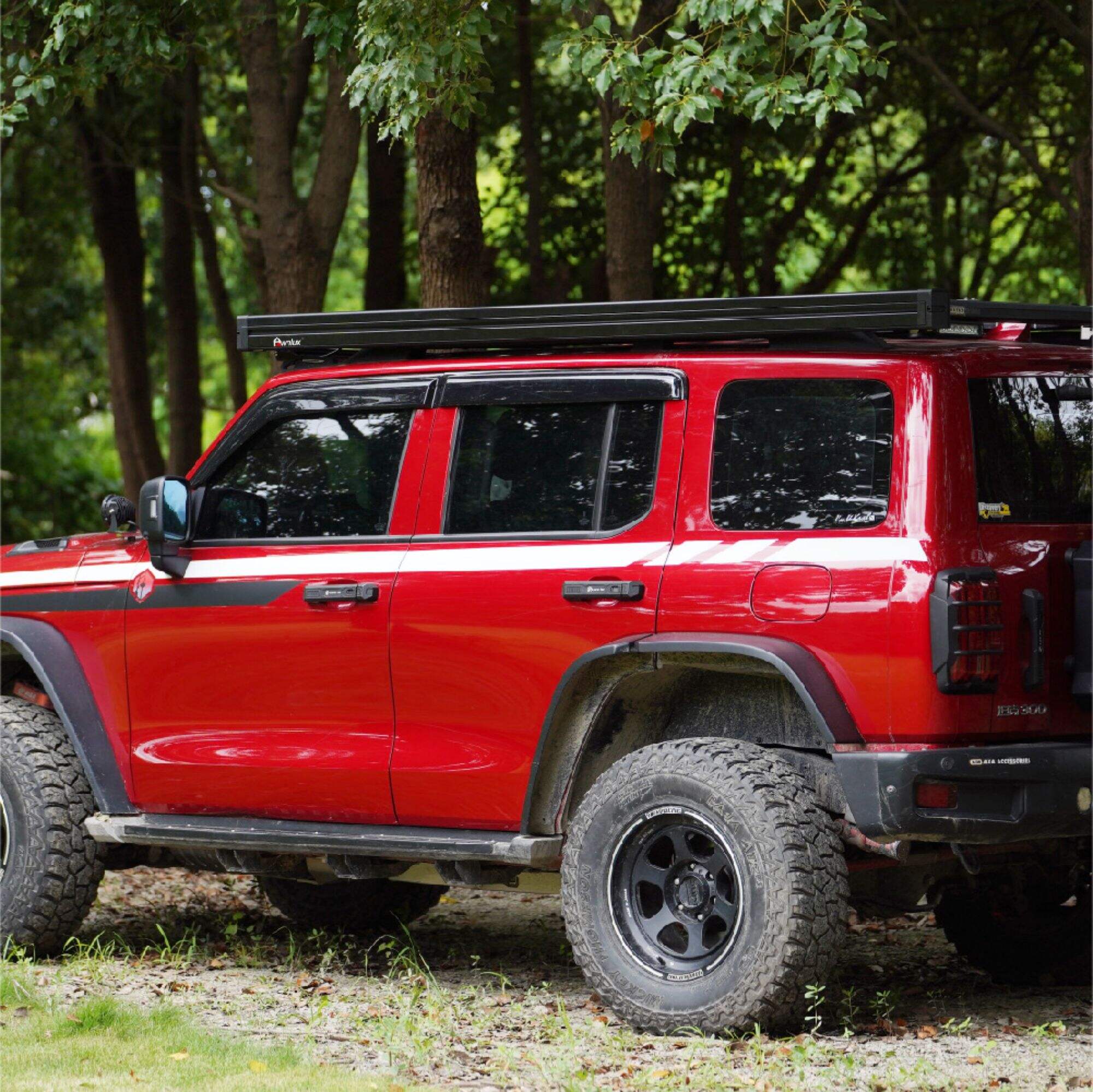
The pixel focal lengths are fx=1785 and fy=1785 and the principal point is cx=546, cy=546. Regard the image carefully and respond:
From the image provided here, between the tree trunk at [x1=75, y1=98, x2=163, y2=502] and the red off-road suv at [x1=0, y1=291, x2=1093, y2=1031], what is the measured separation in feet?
24.5

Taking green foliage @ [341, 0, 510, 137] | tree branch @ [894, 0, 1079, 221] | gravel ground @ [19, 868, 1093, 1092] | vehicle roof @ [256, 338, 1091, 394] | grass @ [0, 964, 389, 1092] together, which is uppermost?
tree branch @ [894, 0, 1079, 221]

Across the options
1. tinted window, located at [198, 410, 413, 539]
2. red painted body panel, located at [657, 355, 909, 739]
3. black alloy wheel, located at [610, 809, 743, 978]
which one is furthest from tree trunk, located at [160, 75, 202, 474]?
black alloy wheel, located at [610, 809, 743, 978]

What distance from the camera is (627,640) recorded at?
5422 mm

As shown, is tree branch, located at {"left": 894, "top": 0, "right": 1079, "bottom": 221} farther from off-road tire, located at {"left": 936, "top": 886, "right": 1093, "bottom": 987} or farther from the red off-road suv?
off-road tire, located at {"left": 936, "top": 886, "right": 1093, "bottom": 987}

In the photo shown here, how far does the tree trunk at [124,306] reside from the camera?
1419 centimetres

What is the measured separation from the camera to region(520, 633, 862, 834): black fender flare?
5.06m

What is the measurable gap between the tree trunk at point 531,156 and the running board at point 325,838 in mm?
6929

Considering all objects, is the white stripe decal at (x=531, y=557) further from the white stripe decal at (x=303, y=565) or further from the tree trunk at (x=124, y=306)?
the tree trunk at (x=124, y=306)

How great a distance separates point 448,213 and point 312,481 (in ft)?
9.15

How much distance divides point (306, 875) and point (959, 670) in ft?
9.09

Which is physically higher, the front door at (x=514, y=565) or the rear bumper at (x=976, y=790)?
the front door at (x=514, y=565)

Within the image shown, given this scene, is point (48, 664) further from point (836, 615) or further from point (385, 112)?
point (385, 112)

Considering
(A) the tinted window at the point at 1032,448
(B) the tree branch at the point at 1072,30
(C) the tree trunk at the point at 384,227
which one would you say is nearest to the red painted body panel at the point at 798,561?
(A) the tinted window at the point at 1032,448

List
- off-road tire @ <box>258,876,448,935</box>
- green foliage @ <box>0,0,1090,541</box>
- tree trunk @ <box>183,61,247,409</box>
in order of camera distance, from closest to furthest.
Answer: green foliage @ <box>0,0,1090,541</box> → off-road tire @ <box>258,876,448,935</box> → tree trunk @ <box>183,61,247,409</box>
